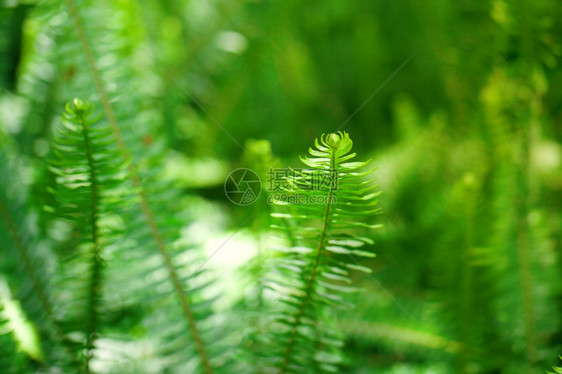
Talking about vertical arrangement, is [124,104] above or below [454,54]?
below

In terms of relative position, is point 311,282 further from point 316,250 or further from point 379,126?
point 379,126

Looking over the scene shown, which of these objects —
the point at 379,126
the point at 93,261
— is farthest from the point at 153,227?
the point at 379,126

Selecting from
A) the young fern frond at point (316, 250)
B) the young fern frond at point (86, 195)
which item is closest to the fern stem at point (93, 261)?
the young fern frond at point (86, 195)

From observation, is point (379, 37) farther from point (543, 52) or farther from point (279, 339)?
point (279, 339)

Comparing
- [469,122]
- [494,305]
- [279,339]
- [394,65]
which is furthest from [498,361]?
[394,65]

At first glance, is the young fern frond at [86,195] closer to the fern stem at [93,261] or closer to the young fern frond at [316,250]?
→ the fern stem at [93,261]

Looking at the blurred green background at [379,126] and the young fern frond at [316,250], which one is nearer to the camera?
the young fern frond at [316,250]
